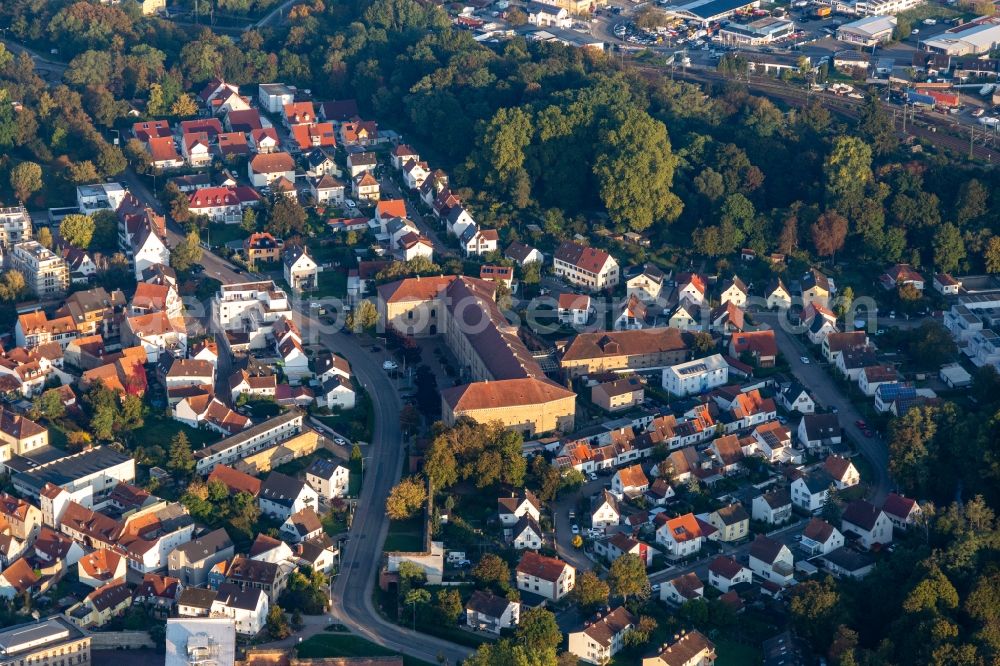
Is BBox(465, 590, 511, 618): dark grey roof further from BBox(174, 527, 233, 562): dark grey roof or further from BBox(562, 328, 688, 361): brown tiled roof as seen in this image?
BBox(562, 328, 688, 361): brown tiled roof

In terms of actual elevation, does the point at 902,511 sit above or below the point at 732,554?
above

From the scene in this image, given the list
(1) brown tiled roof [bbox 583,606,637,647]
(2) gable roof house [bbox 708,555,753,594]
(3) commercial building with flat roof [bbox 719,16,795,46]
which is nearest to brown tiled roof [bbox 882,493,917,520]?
(2) gable roof house [bbox 708,555,753,594]

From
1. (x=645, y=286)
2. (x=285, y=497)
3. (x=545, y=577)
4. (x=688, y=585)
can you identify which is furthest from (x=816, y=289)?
(x=285, y=497)

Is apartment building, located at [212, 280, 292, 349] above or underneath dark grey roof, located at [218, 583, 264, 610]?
above

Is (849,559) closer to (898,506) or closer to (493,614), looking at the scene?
(898,506)

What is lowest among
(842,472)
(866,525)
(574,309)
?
(866,525)
